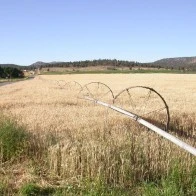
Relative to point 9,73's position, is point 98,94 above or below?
above

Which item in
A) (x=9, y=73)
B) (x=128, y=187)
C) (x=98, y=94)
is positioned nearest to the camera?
(x=128, y=187)

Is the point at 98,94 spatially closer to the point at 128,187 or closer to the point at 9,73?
the point at 128,187

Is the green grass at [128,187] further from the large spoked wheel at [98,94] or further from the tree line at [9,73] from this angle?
the tree line at [9,73]

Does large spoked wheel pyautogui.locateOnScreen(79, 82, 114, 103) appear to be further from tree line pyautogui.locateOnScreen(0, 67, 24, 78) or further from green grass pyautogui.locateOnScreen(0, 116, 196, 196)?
tree line pyautogui.locateOnScreen(0, 67, 24, 78)

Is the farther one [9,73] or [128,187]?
[9,73]

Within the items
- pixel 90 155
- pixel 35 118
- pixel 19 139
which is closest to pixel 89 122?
pixel 35 118

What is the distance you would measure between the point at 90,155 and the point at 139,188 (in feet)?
3.71

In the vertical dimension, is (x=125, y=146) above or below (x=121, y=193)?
above

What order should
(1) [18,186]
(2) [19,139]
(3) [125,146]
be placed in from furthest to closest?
(2) [19,139] → (3) [125,146] → (1) [18,186]

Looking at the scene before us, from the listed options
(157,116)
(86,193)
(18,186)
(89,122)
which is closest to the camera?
(86,193)

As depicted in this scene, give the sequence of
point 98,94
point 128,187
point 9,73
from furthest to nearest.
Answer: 1. point 9,73
2. point 98,94
3. point 128,187

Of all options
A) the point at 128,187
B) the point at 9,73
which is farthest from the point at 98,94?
the point at 9,73

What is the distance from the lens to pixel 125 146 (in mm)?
8953

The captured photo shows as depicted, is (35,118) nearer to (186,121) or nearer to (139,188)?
(186,121)
